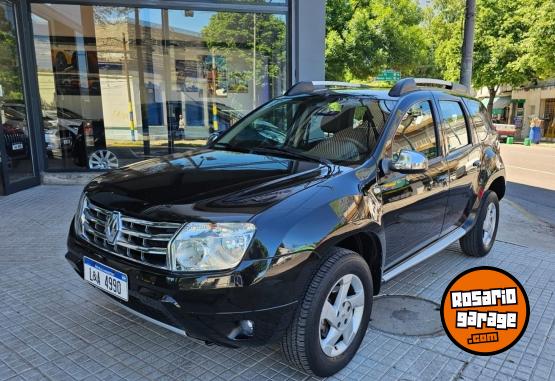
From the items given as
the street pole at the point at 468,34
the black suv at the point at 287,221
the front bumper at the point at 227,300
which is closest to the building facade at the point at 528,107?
the street pole at the point at 468,34

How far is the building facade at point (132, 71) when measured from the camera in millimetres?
7918

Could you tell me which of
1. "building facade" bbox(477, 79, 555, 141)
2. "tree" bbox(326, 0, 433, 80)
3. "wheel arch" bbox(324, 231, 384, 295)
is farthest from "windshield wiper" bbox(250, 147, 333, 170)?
"building facade" bbox(477, 79, 555, 141)

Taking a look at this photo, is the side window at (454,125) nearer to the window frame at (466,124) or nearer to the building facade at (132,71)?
the window frame at (466,124)

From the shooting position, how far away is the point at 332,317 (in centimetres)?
261

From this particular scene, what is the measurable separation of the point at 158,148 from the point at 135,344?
281 inches

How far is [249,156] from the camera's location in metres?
3.28

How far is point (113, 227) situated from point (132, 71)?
25.1 feet

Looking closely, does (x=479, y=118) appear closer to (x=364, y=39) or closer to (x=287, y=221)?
(x=287, y=221)

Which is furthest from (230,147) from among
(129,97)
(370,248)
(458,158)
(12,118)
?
(129,97)

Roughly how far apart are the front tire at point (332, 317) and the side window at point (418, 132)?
0.99m

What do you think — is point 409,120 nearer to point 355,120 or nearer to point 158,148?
point 355,120

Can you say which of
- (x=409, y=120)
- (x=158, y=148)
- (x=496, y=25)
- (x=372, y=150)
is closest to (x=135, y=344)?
(x=372, y=150)

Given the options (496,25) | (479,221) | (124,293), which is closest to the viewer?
(124,293)

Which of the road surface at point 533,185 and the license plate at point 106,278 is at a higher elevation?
the license plate at point 106,278
